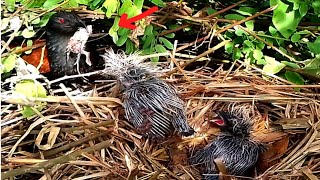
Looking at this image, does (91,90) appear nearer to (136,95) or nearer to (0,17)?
(136,95)

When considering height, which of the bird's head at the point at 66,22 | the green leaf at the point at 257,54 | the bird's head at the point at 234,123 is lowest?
the bird's head at the point at 234,123

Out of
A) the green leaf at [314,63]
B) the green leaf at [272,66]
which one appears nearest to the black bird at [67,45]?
the green leaf at [272,66]

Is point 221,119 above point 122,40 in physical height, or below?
below

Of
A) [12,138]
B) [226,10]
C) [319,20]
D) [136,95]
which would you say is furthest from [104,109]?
[319,20]

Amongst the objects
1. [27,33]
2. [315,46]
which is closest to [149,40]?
[27,33]

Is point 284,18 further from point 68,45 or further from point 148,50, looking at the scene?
point 68,45

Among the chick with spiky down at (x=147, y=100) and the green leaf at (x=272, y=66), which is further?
the green leaf at (x=272, y=66)

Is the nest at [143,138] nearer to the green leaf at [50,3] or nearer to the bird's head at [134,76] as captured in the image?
the bird's head at [134,76]

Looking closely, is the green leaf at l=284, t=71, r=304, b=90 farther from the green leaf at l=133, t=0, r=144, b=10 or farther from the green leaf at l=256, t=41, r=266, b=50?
the green leaf at l=133, t=0, r=144, b=10
